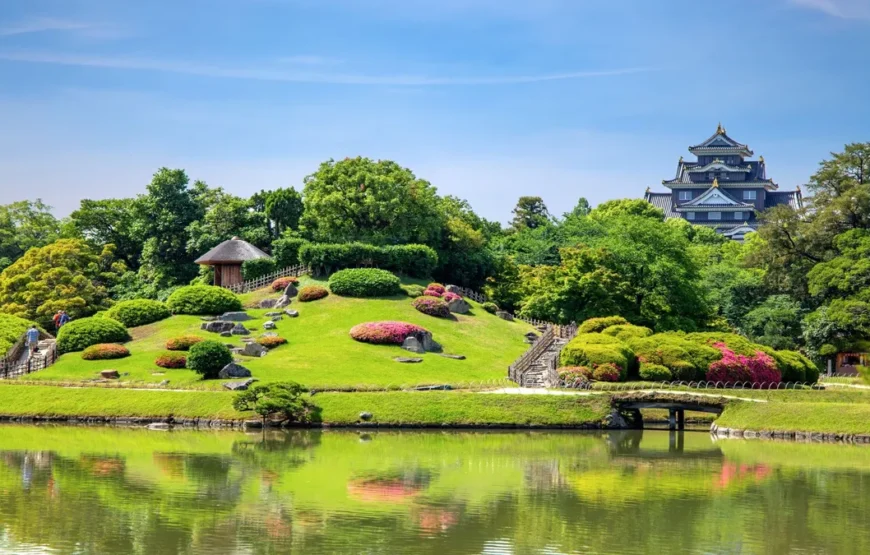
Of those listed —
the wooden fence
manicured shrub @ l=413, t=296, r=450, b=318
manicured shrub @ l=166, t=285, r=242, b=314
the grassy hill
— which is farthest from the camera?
the wooden fence

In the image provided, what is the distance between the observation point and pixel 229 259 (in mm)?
80562

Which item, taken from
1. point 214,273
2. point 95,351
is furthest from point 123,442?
point 214,273

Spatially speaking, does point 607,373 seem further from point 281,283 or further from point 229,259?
point 229,259

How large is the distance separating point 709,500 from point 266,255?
5507cm

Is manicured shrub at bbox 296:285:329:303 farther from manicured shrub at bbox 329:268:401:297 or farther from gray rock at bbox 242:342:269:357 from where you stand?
gray rock at bbox 242:342:269:357

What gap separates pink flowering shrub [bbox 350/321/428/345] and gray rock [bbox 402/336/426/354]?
516 millimetres

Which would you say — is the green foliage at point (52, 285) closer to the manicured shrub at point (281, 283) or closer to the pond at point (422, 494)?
the manicured shrub at point (281, 283)

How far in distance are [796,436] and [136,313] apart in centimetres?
3913

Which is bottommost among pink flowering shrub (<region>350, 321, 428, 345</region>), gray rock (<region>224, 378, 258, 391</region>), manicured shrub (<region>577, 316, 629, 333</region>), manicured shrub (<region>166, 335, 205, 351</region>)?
gray rock (<region>224, 378, 258, 391</region>)

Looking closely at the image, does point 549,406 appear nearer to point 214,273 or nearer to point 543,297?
point 543,297

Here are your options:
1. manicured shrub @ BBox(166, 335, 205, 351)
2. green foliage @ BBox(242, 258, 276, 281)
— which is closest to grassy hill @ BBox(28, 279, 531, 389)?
manicured shrub @ BBox(166, 335, 205, 351)

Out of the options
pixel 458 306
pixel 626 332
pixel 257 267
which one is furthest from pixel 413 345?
pixel 257 267

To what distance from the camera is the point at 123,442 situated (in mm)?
45625

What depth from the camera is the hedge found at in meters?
77.6
